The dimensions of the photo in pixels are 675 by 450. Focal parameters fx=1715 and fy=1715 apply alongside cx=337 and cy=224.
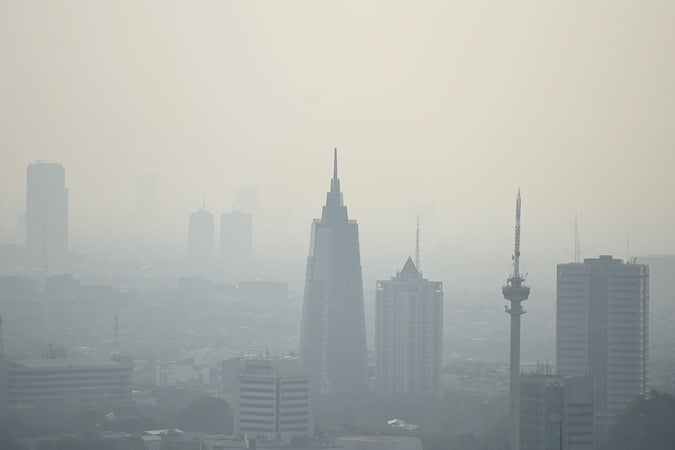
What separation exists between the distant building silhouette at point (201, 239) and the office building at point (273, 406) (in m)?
49.6

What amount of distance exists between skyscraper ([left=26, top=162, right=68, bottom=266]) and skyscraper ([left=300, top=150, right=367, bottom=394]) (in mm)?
27451

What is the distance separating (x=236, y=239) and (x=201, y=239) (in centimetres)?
201

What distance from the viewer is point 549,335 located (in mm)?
47750

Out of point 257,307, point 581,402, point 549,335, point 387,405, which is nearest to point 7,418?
point 387,405

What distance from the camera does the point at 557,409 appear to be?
95.4 ft

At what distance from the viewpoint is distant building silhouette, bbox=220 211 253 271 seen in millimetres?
83062

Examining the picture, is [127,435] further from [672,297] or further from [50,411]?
[672,297]

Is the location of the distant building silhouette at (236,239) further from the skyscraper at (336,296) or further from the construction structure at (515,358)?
the construction structure at (515,358)

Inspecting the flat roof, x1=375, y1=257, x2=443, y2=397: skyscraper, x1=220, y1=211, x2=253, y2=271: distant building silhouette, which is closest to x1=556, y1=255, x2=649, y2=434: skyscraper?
x1=375, y1=257, x2=443, y2=397: skyscraper

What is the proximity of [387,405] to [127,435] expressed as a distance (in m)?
9.75

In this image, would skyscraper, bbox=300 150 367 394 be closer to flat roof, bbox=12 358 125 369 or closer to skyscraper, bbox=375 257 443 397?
skyscraper, bbox=375 257 443 397

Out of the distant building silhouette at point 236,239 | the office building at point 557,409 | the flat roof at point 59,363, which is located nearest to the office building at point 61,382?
the flat roof at point 59,363

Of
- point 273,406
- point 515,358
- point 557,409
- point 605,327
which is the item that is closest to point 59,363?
point 273,406

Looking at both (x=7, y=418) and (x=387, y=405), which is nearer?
(x=7, y=418)
